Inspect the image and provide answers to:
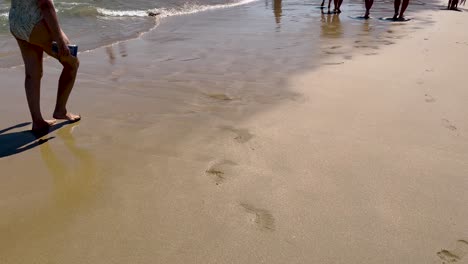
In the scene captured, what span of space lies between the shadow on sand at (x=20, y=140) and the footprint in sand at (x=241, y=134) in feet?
4.54

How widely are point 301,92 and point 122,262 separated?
266 cm

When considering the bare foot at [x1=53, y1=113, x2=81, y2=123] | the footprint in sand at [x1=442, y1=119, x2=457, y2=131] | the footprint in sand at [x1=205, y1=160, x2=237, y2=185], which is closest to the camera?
the footprint in sand at [x1=205, y1=160, x2=237, y2=185]

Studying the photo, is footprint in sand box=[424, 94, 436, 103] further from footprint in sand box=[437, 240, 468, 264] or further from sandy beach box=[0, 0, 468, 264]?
footprint in sand box=[437, 240, 468, 264]

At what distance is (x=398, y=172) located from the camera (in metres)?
2.41

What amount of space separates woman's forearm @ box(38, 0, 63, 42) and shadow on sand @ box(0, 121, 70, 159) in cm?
73

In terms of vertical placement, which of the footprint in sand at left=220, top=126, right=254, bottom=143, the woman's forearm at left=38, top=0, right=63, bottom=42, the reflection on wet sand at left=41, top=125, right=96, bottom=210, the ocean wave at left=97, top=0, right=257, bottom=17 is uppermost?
the woman's forearm at left=38, top=0, right=63, bottom=42

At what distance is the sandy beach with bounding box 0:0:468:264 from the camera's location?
183 centimetres

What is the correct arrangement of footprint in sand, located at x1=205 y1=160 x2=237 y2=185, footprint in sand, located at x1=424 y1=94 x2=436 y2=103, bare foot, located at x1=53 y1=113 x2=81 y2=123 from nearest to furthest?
footprint in sand, located at x1=205 y1=160 x2=237 y2=185 < bare foot, located at x1=53 y1=113 x2=81 y2=123 < footprint in sand, located at x1=424 y1=94 x2=436 y2=103

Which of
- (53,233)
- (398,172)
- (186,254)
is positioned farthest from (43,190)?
(398,172)

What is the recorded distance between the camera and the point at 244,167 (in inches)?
97.7

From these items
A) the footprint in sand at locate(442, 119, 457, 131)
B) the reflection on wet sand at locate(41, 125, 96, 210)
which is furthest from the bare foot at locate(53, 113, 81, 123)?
the footprint in sand at locate(442, 119, 457, 131)

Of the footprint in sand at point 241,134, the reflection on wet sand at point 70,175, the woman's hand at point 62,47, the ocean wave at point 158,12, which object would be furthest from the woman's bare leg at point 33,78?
the ocean wave at point 158,12

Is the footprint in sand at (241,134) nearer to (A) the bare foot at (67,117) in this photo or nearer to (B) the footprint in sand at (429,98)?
(A) the bare foot at (67,117)

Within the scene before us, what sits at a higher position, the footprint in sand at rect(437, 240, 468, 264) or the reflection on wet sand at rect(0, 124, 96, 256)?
the reflection on wet sand at rect(0, 124, 96, 256)
